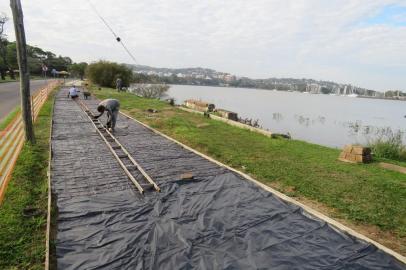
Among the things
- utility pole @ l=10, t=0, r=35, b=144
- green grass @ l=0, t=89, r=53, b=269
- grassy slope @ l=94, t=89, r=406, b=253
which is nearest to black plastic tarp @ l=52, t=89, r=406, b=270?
green grass @ l=0, t=89, r=53, b=269

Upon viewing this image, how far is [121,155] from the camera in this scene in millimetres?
8555

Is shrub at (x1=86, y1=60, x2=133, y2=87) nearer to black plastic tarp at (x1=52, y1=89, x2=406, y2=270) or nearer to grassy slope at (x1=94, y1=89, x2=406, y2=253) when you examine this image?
grassy slope at (x1=94, y1=89, x2=406, y2=253)

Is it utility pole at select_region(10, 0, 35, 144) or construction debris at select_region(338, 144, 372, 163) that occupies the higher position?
utility pole at select_region(10, 0, 35, 144)

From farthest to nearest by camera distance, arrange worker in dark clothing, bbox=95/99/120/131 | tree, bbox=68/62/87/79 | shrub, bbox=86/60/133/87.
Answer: tree, bbox=68/62/87/79
shrub, bbox=86/60/133/87
worker in dark clothing, bbox=95/99/120/131

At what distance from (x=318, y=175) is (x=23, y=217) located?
6227mm

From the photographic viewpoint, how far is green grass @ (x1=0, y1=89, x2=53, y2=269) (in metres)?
3.88

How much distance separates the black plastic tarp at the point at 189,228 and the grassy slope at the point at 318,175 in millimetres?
860

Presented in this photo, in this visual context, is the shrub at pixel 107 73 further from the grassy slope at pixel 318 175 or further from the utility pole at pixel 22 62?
the utility pole at pixel 22 62

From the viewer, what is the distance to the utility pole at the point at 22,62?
8.32m

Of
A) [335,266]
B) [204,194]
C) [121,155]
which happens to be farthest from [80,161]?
[335,266]

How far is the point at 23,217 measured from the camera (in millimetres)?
4848

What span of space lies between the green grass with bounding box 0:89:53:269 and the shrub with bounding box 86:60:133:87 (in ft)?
101

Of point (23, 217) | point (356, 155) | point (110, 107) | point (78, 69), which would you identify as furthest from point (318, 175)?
point (78, 69)

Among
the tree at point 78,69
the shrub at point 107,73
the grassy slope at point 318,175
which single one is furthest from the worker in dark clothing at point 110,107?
the tree at point 78,69
